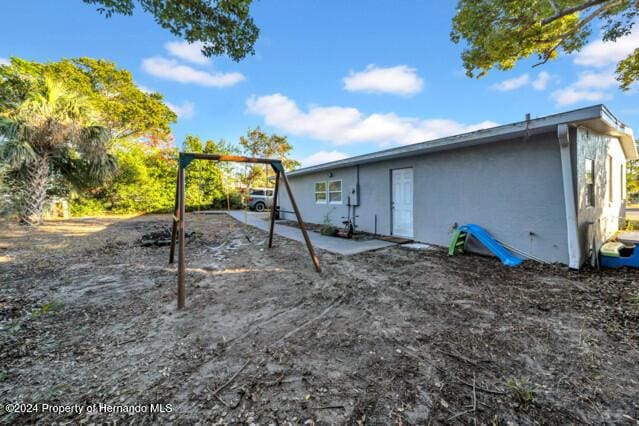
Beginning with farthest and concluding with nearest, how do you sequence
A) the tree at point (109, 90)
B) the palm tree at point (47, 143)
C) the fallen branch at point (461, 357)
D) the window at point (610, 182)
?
1. the tree at point (109, 90)
2. the palm tree at point (47, 143)
3. the window at point (610, 182)
4. the fallen branch at point (461, 357)

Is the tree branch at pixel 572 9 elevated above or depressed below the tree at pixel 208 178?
above

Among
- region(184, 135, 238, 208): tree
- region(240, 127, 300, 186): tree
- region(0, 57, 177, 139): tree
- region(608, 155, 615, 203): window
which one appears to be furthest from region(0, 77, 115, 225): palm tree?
region(608, 155, 615, 203): window

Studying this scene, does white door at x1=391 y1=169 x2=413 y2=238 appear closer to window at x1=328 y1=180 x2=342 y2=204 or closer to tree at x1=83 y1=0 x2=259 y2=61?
window at x1=328 y1=180 x2=342 y2=204

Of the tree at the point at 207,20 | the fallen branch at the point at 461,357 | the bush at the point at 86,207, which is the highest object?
the tree at the point at 207,20

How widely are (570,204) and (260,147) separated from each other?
72.1ft

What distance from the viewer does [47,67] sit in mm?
13062

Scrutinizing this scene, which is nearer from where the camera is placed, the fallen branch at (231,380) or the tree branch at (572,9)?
the fallen branch at (231,380)

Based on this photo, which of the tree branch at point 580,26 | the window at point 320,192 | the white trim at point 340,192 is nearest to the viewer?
the tree branch at point 580,26

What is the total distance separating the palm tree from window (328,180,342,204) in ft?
27.5

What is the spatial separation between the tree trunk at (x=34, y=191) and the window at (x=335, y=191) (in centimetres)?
1012

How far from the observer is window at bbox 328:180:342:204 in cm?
973

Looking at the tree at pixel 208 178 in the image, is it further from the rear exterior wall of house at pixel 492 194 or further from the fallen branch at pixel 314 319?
the fallen branch at pixel 314 319

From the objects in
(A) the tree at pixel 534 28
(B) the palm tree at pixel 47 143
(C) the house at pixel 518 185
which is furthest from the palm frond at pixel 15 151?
(A) the tree at pixel 534 28

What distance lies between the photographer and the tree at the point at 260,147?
74.0 ft
